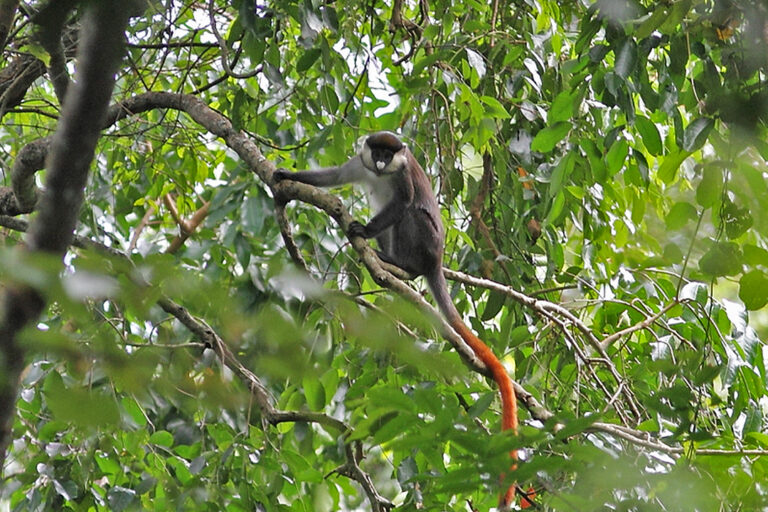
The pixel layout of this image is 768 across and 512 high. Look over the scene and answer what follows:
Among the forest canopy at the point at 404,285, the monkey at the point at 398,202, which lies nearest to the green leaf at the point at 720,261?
the forest canopy at the point at 404,285

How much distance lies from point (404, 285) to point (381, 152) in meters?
1.79

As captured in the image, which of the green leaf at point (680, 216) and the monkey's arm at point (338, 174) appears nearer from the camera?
the green leaf at point (680, 216)

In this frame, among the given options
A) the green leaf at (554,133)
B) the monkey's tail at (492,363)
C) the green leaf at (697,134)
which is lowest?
the monkey's tail at (492,363)

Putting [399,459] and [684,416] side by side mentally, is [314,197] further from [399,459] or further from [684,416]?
[684,416]

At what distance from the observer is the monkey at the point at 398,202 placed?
4.33 m

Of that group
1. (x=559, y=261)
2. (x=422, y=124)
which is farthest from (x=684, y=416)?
(x=422, y=124)

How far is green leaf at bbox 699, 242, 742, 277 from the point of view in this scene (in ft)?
5.27

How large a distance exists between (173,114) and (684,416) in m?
3.86

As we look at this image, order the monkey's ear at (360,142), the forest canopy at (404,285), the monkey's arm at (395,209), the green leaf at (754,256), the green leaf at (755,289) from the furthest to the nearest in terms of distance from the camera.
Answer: the monkey's ear at (360,142), the monkey's arm at (395,209), the green leaf at (754,256), the green leaf at (755,289), the forest canopy at (404,285)

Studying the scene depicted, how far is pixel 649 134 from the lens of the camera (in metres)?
2.71

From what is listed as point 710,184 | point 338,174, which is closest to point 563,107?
point 710,184

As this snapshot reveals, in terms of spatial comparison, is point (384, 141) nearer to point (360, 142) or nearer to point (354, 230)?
point (360, 142)

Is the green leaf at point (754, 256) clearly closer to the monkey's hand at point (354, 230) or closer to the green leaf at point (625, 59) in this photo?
the green leaf at point (625, 59)

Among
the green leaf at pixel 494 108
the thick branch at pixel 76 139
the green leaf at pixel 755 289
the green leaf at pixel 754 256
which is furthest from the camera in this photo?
the green leaf at pixel 494 108
